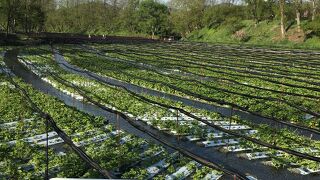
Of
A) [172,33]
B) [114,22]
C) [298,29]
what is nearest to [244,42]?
[298,29]

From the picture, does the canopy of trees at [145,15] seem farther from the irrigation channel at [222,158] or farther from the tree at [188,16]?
the irrigation channel at [222,158]

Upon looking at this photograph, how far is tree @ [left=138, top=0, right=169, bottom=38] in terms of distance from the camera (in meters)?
88.1

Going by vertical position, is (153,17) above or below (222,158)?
above

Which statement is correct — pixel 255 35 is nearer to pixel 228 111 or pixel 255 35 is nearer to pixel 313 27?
pixel 313 27

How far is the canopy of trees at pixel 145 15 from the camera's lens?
2518 inches

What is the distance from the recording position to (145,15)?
91688mm

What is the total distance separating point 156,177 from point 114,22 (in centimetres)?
9312

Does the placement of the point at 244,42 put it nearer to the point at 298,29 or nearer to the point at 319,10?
the point at 298,29

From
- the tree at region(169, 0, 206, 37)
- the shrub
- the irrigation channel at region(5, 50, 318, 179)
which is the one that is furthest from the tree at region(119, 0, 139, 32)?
the irrigation channel at region(5, 50, 318, 179)

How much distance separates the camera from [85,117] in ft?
44.1

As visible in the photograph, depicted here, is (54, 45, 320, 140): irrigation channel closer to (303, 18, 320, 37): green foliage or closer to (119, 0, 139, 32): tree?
(303, 18, 320, 37): green foliage

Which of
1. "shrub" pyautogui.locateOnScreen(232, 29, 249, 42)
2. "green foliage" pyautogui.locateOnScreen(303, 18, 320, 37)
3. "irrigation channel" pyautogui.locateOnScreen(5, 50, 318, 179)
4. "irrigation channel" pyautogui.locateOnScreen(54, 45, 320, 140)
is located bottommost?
"irrigation channel" pyautogui.locateOnScreen(5, 50, 318, 179)

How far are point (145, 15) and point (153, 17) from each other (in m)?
3.17

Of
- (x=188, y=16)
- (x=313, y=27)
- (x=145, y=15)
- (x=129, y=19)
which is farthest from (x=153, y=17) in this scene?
(x=313, y=27)
